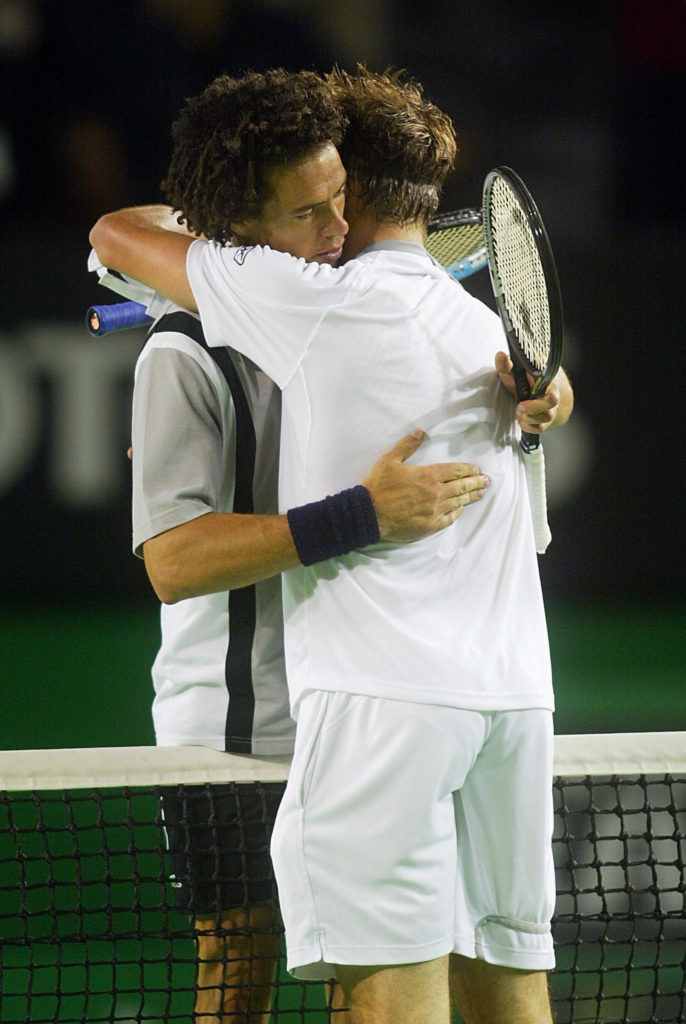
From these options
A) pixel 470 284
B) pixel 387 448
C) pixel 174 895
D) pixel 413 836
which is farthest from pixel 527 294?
pixel 470 284

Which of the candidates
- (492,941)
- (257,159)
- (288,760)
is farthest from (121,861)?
(257,159)

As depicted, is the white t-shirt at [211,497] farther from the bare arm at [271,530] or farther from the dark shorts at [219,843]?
the dark shorts at [219,843]

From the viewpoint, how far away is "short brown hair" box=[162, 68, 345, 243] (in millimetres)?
1695

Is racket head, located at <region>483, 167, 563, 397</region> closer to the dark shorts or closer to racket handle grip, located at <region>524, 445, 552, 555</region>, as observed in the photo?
racket handle grip, located at <region>524, 445, 552, 555</region>

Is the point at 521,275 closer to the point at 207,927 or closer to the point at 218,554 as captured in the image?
the point at 218,554

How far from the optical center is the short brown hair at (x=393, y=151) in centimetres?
172

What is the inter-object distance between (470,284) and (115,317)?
8.99 ft

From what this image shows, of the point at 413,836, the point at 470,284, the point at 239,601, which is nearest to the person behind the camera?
the point at 413,836

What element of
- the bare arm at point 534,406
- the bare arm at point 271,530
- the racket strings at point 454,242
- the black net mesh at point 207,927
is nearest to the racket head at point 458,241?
the racket strings at point 454,242

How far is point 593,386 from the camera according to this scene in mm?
5035

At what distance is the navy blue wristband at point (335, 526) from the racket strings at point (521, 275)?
0.28 meters

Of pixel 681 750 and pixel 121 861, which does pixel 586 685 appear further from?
pixel 681 750

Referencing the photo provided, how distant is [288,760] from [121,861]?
183 cm

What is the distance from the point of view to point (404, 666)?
5.05 feet
